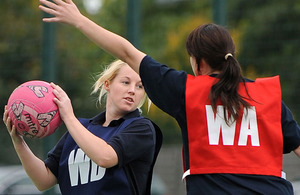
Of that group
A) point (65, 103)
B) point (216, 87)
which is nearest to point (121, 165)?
point (65, 103)

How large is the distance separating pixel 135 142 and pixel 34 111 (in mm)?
565

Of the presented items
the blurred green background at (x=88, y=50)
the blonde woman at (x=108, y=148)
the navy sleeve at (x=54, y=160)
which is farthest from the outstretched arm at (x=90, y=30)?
the blurred green background at (x=88, y=50)

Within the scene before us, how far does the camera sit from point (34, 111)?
3.39 meters

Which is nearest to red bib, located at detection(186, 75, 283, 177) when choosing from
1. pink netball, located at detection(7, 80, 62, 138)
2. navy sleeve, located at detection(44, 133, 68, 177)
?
pink netball, located at detection(7, 80, 62, 138)

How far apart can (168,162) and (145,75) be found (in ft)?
16.6

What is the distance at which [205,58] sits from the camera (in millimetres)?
3182

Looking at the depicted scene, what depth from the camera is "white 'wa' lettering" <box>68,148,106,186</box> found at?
352cm

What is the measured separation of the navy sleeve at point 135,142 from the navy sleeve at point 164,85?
0.35 m

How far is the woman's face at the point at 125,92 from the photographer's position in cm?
368

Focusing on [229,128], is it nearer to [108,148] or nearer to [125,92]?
[108,148]

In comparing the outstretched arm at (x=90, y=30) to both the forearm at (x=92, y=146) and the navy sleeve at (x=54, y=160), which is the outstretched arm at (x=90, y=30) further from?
the navy sleeve at (x=54, y=160)

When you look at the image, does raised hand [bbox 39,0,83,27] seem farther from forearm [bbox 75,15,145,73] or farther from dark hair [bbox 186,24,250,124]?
dark hair [bbox 186,24,250,124]

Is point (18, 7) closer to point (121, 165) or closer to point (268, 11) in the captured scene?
point (268, 11)

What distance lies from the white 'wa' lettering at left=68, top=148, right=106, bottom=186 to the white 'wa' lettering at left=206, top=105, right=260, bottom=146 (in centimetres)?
73
